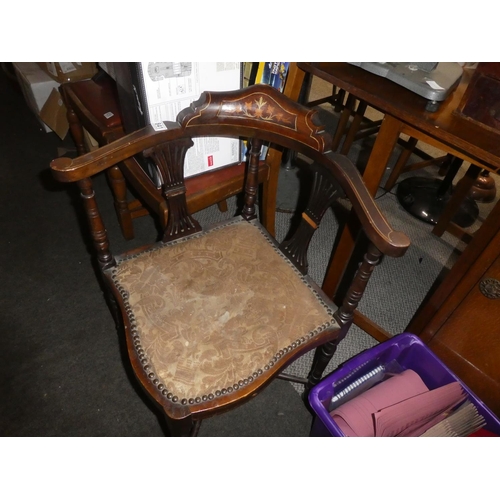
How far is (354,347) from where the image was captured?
5.02 ft

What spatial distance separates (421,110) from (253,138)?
0.45 m

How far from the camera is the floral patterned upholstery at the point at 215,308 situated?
909 millimetres

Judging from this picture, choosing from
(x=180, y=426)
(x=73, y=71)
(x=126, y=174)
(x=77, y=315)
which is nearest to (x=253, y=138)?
(x=126, y=174)

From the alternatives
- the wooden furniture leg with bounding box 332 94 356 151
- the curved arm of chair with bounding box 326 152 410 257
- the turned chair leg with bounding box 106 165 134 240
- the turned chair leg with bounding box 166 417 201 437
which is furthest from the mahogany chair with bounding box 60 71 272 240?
the wooden furniture leg with bounding box 332 94 356 151

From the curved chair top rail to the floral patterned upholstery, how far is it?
1.04 ft

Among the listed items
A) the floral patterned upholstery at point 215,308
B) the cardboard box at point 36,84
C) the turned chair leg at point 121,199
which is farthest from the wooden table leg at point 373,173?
the cardboard box at point 36,84

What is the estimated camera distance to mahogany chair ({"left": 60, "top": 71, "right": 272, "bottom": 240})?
135 centimetres

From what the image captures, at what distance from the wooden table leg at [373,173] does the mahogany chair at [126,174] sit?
15.1 inches

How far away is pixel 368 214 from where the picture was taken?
0.83 metres

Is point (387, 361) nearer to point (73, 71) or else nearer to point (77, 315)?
point (77, 315)

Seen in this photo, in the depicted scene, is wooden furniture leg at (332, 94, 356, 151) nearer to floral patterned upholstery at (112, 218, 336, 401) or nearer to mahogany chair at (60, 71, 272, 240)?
mahogany chair at (60, 71, 272, 240)

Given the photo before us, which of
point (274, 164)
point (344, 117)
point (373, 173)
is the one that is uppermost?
point (373, 173)

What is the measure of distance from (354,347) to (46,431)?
1.14 meters
